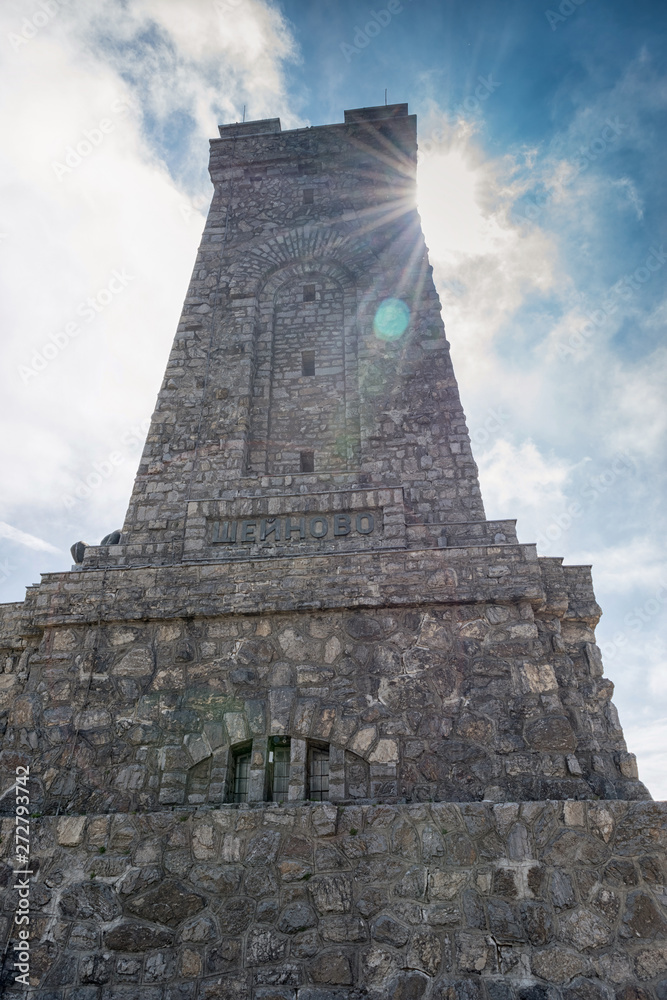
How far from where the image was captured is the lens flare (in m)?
9.14

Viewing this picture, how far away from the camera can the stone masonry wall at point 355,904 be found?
14.0ft

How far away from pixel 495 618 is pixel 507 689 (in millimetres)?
647

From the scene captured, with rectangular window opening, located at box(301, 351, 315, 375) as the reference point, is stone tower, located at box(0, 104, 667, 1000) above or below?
below

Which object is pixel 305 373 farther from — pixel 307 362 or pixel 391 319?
pixel 391 319

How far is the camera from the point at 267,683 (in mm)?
5699

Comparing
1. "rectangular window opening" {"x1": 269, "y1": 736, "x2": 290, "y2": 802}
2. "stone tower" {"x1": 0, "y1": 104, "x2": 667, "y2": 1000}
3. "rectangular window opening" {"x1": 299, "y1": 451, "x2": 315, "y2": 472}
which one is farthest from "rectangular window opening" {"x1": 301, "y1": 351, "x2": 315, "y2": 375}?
"rectangular window opening" {"x1": 269, "y1": 736, "x2": 290, "y2": 802}

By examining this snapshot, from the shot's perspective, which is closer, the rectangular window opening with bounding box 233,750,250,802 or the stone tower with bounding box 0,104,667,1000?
the stone tower with bounding box 0,104,667,1000

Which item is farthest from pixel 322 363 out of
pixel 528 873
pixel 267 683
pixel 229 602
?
pixel 528 873

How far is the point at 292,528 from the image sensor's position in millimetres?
6934

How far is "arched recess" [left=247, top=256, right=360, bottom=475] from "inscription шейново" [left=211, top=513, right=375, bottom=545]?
145 centimetres

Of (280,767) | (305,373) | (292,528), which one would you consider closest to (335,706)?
(280,767)

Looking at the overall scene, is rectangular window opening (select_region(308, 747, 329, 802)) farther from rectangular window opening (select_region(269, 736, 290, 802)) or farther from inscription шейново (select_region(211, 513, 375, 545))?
inscription шейново (select_region(211, 513, 375, 545))

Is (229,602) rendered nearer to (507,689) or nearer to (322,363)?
(507,689)

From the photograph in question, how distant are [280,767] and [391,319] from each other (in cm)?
645
